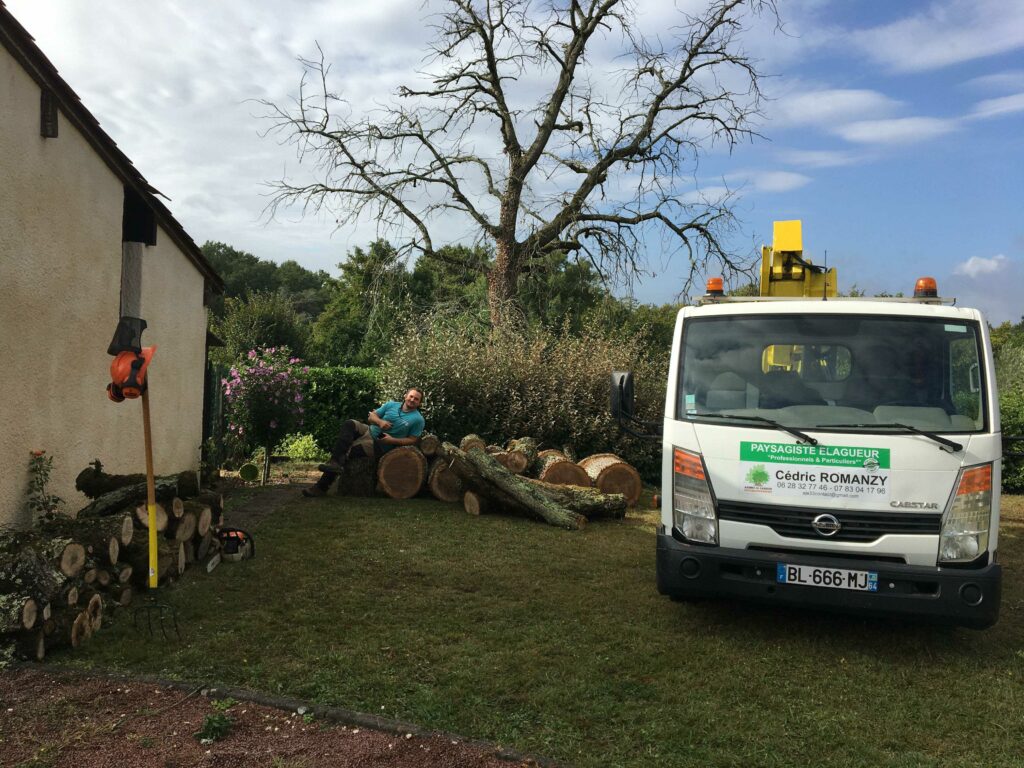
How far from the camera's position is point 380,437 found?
11.0 metres

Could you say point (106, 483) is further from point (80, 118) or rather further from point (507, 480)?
point (507, 480)

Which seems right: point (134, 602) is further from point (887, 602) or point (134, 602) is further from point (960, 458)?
point (960, 458)

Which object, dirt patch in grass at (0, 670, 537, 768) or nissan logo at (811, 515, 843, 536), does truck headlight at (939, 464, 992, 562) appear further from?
dirt patch in grass at (0, 670, 537, 768)

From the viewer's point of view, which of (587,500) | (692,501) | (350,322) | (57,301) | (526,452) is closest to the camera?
(692,501)

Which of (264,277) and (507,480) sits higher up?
(264,277)

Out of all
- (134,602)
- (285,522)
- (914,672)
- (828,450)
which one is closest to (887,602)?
(914,672)

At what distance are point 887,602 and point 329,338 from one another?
3451 centimetres

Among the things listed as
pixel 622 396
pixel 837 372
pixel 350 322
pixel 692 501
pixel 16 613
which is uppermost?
pixel 350 322

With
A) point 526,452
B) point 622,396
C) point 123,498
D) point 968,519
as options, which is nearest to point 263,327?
point 526,452

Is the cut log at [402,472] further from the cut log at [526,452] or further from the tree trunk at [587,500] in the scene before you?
the tree trunk at [587,500]

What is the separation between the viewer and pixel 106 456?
8.06m

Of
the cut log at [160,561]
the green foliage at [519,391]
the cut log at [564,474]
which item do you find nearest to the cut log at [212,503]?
the cut log at [160,561]

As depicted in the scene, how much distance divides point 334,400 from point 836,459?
1306 centimetres

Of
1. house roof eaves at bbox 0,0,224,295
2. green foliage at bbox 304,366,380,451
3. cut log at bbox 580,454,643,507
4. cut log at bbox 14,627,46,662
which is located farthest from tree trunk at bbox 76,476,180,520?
green foliage at bbox 304,366,380,451
